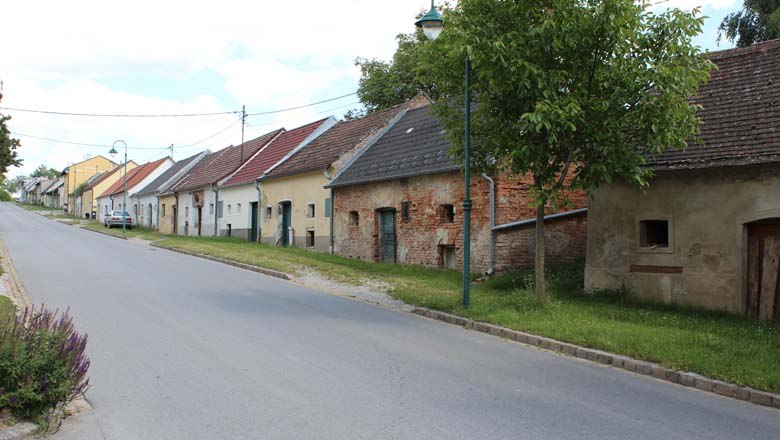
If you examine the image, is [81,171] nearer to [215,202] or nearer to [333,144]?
[215,202]

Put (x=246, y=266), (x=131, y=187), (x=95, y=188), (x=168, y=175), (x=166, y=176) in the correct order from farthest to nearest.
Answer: (x=95, y=188) → (x=131, y=187) → (x=166, y=176) → (x=168, y=175) → (x=246, y=266)

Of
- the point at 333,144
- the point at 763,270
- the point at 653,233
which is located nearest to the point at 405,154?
the point at 333,144

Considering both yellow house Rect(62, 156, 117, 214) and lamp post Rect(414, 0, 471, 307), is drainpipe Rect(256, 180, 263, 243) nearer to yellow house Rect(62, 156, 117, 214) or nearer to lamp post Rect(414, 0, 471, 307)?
lamp post Rect(414, 0, 471, 307)

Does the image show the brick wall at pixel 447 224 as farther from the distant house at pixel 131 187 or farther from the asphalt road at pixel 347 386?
the distant house at pixel 131 187

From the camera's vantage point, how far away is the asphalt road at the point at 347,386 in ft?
18.6

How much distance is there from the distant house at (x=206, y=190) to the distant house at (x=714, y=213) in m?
29.2

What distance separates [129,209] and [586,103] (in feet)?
203

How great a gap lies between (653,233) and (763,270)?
8.00 ft

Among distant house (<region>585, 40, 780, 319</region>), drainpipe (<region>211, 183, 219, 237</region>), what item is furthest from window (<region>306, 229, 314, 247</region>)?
distant house (<region>585, 40, 780, 319</region>)

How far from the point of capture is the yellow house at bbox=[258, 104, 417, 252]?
87.8 ft

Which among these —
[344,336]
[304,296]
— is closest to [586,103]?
[344,336]

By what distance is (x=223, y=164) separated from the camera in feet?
143

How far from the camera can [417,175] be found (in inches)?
821

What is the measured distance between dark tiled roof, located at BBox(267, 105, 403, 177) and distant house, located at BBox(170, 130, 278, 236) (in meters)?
8.67
